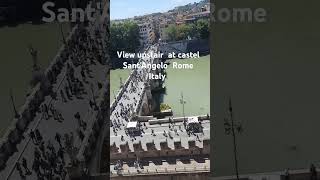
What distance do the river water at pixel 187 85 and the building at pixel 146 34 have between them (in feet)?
0.68

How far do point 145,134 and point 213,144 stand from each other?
52 centimetres

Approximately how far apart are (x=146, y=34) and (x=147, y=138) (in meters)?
0.75

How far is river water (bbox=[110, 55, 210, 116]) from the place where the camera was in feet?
14.4

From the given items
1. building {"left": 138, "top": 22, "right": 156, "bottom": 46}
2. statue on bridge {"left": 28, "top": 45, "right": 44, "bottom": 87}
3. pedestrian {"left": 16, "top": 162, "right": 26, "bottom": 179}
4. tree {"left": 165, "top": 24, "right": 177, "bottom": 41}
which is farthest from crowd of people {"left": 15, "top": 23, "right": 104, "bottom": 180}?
tree {"left": 165, "top": 24, "right": 177, "bottom": 41}

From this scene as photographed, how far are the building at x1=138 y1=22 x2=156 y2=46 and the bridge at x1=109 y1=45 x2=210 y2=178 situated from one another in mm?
56

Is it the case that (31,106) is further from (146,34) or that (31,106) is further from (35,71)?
(146,34)

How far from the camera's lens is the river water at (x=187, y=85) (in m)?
4.38

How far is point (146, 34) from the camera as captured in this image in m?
4.41

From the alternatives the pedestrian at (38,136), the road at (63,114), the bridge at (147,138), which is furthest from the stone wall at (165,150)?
the pedestrian at (38,136)

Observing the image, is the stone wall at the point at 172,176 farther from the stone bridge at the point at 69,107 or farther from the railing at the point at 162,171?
the stone bridge at the point at 69,107

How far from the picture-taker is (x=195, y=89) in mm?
4465

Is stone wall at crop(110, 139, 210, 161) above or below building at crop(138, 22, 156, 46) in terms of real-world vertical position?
below

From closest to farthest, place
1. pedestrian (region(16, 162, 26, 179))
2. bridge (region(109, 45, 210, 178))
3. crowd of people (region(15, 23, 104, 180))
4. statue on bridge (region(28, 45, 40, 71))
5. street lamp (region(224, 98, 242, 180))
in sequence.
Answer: pedestrian (region(16, 162, 26, 179)) < crowd of people (region(15, 23, 104, 180)) < bridge (region(109, 45, 210, 178)) < statue on bridge (region(28, 45, 40, 71)) < street lamp (region(224, 98, 242, 180))

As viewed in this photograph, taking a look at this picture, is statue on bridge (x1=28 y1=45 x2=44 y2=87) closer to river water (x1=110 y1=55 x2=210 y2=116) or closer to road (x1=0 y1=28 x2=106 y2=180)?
road (x1=0 y1=28 x2=106 y2=180)
